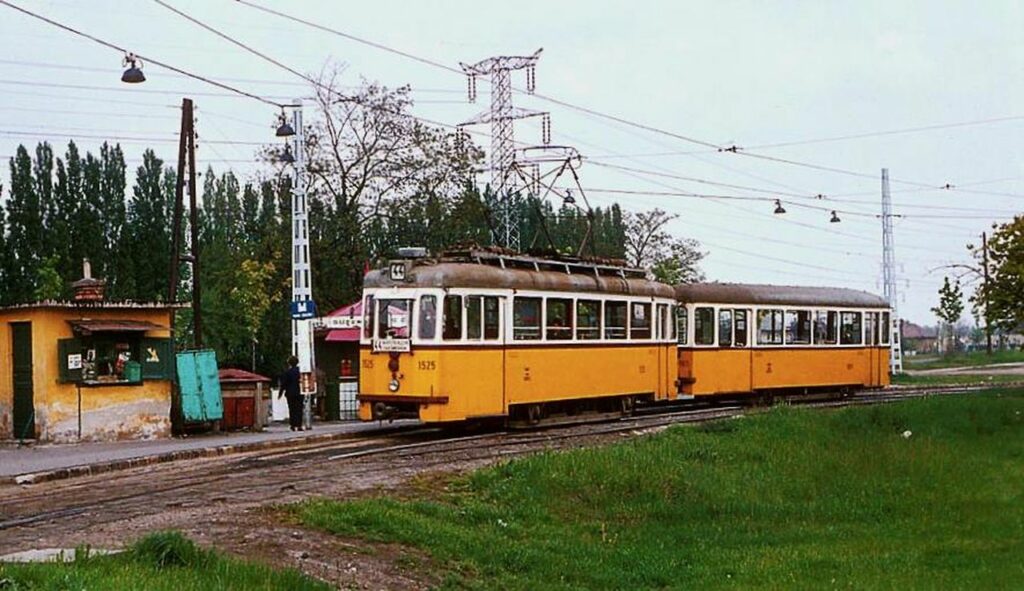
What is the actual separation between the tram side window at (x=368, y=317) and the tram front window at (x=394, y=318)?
16 cm

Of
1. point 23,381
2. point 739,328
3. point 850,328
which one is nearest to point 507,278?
point 23,381

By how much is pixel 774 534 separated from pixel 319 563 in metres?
6.18

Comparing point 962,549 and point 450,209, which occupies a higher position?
point 450,209

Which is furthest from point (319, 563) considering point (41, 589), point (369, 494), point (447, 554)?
point (369, 494)

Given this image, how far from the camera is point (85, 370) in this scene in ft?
73.8

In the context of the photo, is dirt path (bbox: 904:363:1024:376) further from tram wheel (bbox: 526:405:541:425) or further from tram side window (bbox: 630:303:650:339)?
tram wheel (bbox: 526:405:541:425)

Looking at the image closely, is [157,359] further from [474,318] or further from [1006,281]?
[1006,281]

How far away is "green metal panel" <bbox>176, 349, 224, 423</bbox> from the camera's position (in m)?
24.4

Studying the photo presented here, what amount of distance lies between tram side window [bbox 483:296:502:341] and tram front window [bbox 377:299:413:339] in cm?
134

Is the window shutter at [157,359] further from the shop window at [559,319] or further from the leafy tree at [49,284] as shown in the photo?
the leafy tree at [49,284]

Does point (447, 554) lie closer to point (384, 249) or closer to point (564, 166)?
point (564, 166)

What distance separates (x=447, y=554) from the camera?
12.4m

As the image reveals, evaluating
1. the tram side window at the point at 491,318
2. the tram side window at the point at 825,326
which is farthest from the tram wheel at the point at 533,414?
the tram side window at the point at 825,326

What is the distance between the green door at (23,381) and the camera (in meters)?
22.5
